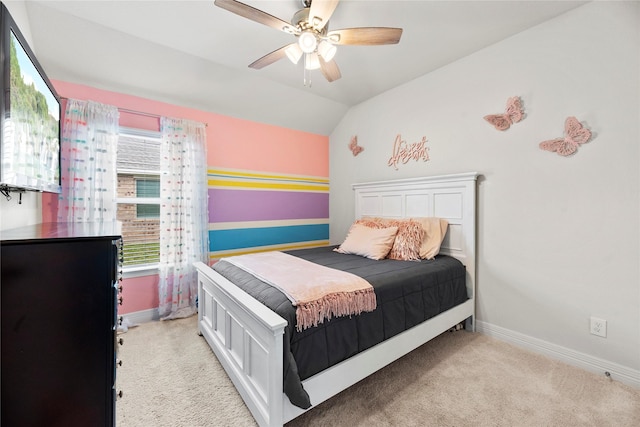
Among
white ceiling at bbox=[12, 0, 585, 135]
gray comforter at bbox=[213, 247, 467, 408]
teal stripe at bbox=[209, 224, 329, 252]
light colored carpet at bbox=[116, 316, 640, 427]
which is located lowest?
light colored carpet at bbox=[116, 316, 640, 427]

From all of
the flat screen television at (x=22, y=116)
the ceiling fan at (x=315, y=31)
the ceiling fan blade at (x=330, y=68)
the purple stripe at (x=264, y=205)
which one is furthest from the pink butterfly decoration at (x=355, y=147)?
the flat screen television at (x=22, y=116)

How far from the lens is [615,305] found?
1.88 meters

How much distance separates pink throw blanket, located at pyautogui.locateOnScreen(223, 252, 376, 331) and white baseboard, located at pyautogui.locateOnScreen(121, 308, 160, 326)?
58.3 inches

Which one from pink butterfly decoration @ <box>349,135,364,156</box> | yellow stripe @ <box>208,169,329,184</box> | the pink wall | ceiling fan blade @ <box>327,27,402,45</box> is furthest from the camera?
pink butterfly decoration @ <box>349,135,364,156</box>

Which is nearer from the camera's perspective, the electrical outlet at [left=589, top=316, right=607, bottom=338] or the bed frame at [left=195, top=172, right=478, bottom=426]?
the bed frame at [left=195, top=172, right=478, bottom=426]

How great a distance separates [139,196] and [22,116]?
186 centimetres

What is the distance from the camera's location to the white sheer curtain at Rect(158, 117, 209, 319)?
2838 millimetres

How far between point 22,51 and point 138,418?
1.92 metres

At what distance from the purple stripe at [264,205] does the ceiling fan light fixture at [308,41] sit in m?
2.02

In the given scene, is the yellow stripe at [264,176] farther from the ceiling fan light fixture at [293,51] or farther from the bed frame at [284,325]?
the ceiling fan light fixture at [293,51]

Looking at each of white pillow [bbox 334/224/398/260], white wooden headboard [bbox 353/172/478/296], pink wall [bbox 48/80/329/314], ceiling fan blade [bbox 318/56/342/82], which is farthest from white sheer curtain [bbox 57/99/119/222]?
white wooden headboard [bbox 353/172/478/296]

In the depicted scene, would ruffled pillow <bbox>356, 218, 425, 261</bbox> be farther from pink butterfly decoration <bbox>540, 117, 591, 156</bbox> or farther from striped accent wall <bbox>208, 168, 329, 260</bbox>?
striped accent wall <bbox>208, 168, 329, 260</bbox>

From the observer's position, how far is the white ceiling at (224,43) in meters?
1.97

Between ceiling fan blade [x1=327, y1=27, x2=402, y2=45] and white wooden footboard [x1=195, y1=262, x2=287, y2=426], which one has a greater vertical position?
ceiling fan blade [x1=327, y1=27, x2=402, y2=45]
